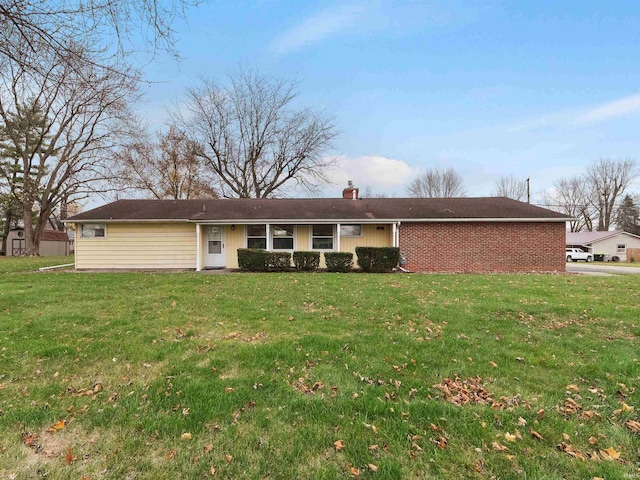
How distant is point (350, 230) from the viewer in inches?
571

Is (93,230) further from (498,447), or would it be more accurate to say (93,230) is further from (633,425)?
(633,425)

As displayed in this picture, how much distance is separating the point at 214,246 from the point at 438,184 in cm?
3625

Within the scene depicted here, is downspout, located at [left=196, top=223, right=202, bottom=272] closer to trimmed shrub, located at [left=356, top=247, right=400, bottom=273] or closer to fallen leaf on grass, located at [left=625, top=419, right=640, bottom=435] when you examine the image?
trimmed shrub, located at [left=356, top=247, right=400, bottom=273]

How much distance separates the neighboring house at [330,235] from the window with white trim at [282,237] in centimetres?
4

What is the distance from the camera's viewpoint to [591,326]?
5.22m

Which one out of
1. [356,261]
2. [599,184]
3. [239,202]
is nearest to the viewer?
[356,261]

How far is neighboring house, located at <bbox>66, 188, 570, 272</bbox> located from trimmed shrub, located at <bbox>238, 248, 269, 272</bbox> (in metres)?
1.69

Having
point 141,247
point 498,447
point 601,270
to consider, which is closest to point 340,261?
point 141,247

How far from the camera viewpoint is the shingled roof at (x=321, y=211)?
13.9 metres

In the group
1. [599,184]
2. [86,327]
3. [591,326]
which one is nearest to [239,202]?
[86,327]

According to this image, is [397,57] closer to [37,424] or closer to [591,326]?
[591,326]

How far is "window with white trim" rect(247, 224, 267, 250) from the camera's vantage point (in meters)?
14.6

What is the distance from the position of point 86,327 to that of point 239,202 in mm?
12187

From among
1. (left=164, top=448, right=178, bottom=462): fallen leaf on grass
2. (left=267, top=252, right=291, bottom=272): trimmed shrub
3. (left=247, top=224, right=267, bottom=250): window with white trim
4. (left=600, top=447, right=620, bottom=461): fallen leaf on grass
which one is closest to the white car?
(left=247, top=224, right=267, bottom=250): window with white trim
